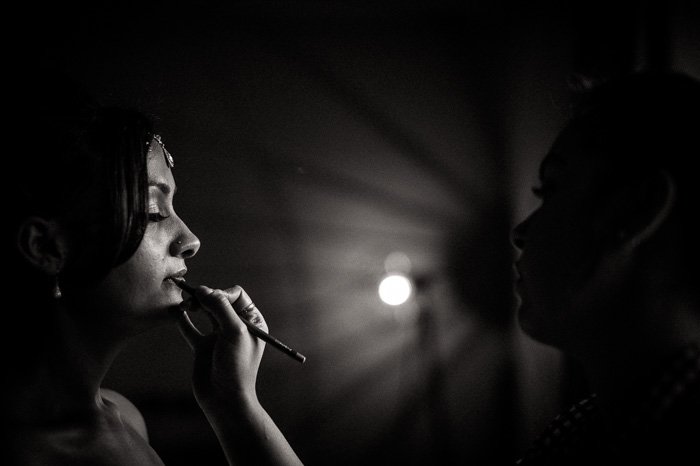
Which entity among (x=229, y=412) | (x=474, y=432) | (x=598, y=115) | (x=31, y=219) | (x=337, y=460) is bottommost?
(x=474, y=432)

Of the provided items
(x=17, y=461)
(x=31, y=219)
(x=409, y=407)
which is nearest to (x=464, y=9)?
(x=409, y=407)

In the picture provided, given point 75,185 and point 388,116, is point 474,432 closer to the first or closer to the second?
point 388,116

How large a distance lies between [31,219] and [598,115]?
0.95 m

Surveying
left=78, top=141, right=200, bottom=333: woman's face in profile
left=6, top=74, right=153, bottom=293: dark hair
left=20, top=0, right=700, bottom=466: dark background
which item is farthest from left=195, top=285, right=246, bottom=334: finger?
left=20, top=0, right=700, bottom=466: dark background

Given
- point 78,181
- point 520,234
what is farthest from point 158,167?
point 520,234

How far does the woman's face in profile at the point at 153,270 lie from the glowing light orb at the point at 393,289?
0.69 meters

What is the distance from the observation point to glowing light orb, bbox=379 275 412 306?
1.64 meters

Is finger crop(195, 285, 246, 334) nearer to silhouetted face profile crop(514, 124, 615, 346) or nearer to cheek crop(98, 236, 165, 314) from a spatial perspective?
cheek crop(98, 236, 165, 314)

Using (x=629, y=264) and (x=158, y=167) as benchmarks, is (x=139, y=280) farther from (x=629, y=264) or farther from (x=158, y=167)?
(x=629, y=264)

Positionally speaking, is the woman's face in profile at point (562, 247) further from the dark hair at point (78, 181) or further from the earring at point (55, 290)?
the earring at point (55, 290)

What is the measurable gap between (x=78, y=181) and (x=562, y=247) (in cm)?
81

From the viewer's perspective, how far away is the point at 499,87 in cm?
179

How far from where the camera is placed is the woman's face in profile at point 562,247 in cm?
83

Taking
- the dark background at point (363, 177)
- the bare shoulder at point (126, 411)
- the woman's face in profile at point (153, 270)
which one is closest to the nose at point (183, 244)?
the woman's face in profile at point (153, 270)
